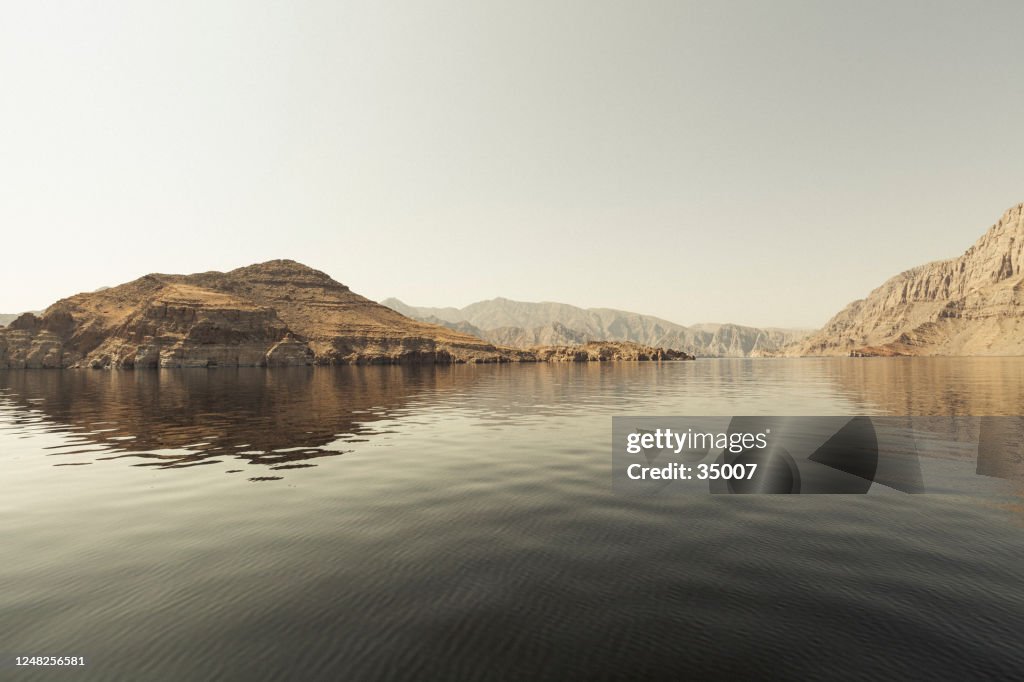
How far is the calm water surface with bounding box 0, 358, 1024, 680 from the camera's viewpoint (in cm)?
593

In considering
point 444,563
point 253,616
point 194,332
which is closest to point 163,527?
point 253,616

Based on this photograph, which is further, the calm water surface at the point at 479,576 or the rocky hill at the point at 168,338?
the rocky hill at the point at 168,338

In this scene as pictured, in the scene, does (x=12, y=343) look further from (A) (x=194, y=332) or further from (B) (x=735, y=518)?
(B) (x=735, y=518)

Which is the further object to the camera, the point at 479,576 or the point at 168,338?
the point at 168,338

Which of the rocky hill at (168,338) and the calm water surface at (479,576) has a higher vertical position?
the rocky hill at (168,338)

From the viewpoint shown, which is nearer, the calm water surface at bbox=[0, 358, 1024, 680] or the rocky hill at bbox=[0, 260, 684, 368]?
the calm water surface at bbox=[0, 358, 1024, 680]

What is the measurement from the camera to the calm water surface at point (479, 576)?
5926mm

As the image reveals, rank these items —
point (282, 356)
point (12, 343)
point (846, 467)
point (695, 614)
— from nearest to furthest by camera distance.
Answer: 1. point (695, 614)
2. point (846, 467)
3. point (12, 343)
4. point (282, 356)

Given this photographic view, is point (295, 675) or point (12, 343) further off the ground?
point (12, 343)

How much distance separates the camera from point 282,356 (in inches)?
5502

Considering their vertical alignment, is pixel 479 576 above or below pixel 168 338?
below

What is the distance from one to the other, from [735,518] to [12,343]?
7561 inches

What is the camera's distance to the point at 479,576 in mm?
8359

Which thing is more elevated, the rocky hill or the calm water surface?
the rocky hill
